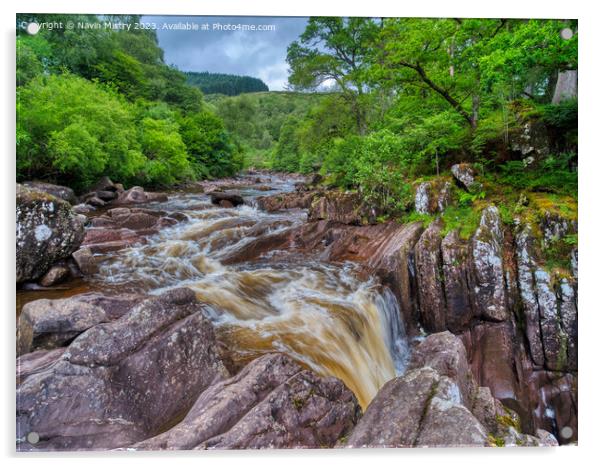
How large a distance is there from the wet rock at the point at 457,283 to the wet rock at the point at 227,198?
15.7 ft

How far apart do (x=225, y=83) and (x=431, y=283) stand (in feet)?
11.3

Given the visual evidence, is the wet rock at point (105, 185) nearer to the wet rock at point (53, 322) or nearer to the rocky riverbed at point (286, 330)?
the rocky riverbed at point (286, 330)

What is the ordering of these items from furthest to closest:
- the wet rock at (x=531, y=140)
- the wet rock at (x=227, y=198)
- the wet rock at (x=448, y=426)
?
the wet rock at (x=227, y=198)
the wet rock at (x=531, y=140)
the wet rock at (x=448, y=426)

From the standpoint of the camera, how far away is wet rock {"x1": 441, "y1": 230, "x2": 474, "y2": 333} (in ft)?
12.9

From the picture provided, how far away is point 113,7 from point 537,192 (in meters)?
4.79

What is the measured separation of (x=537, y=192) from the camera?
3.83m

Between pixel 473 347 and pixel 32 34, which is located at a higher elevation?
pixel 32 34

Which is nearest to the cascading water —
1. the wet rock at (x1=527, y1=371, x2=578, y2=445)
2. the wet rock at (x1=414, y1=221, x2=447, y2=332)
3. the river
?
the river

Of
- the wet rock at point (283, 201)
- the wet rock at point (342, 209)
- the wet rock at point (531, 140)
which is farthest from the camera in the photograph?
the wet rock at point (283, 201)

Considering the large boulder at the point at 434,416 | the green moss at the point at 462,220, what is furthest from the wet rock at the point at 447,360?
the green moss at the point at 462,220

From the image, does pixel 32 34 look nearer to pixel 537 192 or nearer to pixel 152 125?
pixel 152 125

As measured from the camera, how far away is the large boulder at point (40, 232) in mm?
3227
